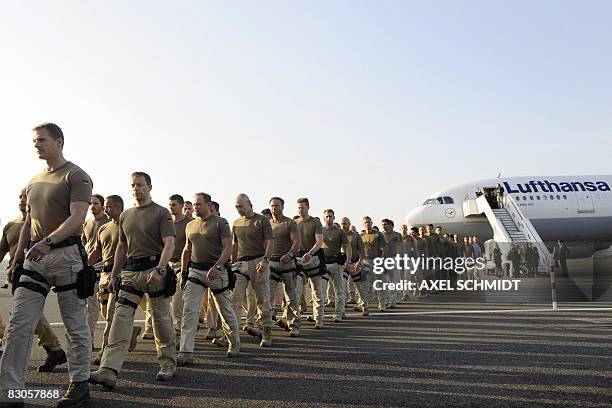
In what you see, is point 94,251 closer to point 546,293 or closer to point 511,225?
point 546,293

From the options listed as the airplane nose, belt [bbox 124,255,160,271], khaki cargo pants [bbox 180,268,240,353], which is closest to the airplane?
the airplane nose

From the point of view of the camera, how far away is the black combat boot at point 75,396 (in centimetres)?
452

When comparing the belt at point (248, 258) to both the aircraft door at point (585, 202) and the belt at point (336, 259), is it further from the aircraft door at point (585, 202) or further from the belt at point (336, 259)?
the aircraft door at point (585, 202)

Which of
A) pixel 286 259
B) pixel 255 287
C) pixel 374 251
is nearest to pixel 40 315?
pixel 255 287

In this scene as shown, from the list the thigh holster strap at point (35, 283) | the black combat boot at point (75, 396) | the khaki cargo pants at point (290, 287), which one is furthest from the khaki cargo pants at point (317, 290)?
the thigh holster strap at point (35, 283)

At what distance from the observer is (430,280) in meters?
17.5

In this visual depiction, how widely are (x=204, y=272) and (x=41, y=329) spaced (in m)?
1.95

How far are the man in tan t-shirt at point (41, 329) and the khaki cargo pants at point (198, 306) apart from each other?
4.72ft

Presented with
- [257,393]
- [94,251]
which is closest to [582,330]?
[257,393]

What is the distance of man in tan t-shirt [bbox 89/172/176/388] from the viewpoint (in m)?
5.33

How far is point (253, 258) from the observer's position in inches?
314

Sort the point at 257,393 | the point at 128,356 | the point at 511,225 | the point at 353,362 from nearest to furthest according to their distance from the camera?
the point at 257,393 < the point at 353,362 < the point at 128,356 < the point at 511,225

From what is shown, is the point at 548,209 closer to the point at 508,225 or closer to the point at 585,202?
the point at 585,202

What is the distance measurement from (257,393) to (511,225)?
2100cm
